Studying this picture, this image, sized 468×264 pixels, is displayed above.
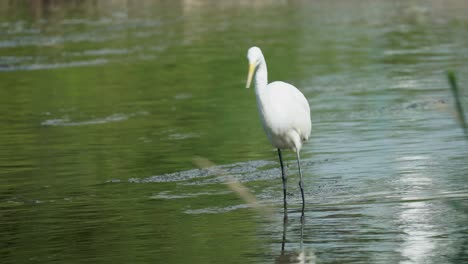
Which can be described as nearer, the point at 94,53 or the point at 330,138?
the point at 330,138

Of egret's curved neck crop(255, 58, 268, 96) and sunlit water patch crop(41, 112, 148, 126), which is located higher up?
egret's curved neck crop(255, 58, 268, 96)

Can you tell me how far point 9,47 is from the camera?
36.7 meters

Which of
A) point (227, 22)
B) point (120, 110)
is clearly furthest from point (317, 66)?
point (227, 22)

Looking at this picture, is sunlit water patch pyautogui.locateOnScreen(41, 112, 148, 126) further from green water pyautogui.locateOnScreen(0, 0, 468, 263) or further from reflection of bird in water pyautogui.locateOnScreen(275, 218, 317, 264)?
reflection of bird in water pyautogui.locateOnScreen(275, 218, 317, 264)

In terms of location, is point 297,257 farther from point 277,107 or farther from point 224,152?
point 224,152

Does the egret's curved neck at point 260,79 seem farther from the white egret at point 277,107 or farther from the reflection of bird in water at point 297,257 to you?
the reflection of bird in water at point 297,257

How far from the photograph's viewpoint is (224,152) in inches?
639

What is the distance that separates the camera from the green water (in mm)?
10555

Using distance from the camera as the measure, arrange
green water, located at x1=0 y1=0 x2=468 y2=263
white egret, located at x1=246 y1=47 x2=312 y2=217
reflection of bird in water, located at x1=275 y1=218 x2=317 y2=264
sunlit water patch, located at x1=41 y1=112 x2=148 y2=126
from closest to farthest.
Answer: reflection of bird in water, located at x1=275 y1=218 x2=317 y2=264 < green water, located at x1=0 y1=0 x2=468 y2=263 < white egret, located at x1=246 y1=47 x2=312 y2=217 < sunlit water patch, located at x1=41 y1=112 x2=148 y2=126

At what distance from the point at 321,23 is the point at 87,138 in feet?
77.0

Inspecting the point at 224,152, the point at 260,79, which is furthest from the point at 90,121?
the point at 260,79

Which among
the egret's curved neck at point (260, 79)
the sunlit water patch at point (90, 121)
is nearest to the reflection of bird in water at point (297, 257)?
the egret's curved neck at point (260, 79)

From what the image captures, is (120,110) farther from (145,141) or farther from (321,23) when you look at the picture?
(321,23)

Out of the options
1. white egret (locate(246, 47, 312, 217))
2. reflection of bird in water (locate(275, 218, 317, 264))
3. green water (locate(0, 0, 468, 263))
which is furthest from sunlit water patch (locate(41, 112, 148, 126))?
reflection of bird in water (locate(275, 218, 317, 264))
